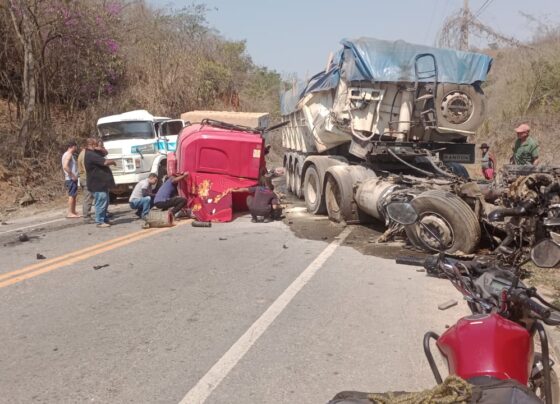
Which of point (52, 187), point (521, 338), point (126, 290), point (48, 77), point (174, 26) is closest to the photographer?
point (521, 338)

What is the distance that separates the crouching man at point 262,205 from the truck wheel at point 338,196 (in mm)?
1109

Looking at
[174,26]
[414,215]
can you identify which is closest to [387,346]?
[414,215]

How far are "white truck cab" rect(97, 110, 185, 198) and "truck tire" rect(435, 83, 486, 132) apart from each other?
8353 mm

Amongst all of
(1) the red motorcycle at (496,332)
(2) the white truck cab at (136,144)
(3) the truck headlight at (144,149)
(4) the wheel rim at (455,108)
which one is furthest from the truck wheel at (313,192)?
(1) the red motorcycle at (496,332)

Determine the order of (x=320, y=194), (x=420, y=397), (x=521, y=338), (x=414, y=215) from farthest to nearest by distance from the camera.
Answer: (x=320, y=194), (x=414, y=215), (x=521, y=338), (x=420, y=397)

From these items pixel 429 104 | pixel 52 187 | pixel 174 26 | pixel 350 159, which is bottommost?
pixel 52 187

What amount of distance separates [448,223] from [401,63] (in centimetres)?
413

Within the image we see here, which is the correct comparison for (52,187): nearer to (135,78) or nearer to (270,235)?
(270,235)

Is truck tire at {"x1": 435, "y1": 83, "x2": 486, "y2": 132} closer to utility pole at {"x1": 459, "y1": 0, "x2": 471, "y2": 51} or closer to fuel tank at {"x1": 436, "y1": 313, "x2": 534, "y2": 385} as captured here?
fuel tank at {"x1": 436, "y1": 313, "x2": 534, "y2": 385}

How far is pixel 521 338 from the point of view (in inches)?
91.7

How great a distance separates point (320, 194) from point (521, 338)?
939 cm

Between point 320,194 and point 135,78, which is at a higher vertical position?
point 135,78

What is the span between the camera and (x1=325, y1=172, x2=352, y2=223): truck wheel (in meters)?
10.4

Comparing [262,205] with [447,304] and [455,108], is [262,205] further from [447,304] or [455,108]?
[447,304]
